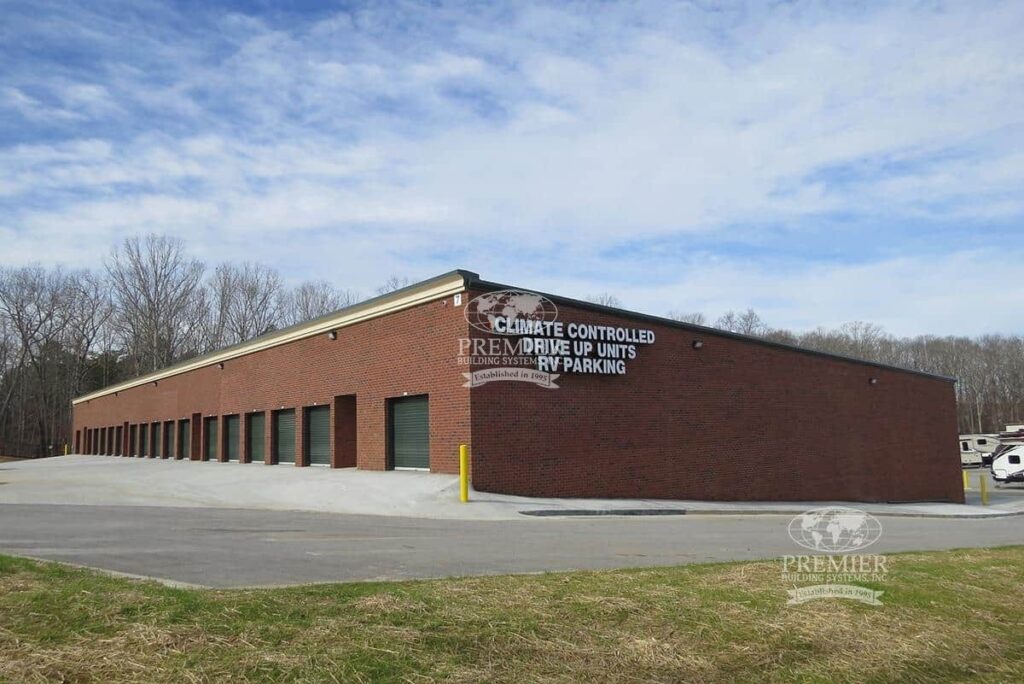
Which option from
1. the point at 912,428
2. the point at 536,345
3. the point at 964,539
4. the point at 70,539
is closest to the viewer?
the point at 70,539

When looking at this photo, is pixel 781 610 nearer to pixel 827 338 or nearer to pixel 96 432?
pixel 96 432

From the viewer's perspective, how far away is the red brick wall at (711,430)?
20.8m

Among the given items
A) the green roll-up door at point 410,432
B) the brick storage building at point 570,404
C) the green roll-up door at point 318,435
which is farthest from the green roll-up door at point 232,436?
the green roll-up door at point 410,432

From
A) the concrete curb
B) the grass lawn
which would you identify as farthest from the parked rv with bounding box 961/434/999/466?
the grass lawn

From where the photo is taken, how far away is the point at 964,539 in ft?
51.3

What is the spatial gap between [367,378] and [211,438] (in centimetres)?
1695

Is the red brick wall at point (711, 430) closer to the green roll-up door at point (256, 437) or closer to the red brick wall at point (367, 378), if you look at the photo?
the red brick wall at point (367, 378)

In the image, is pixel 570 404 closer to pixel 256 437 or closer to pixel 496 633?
pixel 496 633

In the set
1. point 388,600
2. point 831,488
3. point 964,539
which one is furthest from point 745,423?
point 388,600

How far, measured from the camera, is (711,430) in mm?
25000

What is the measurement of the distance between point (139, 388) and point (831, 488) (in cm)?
4068

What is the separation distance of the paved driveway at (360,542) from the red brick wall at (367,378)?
473 cm

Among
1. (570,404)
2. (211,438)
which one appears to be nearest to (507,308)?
(570,404)

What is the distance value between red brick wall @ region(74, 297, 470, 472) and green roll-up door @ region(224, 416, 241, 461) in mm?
306
